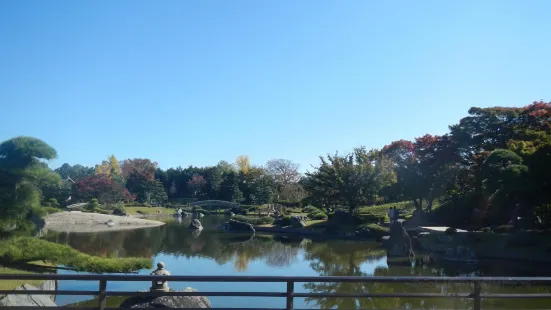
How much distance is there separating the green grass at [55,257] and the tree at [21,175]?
759 mm

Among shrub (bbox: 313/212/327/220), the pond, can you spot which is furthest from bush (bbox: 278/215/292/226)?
shrub (bbox: 313/212/327/220)

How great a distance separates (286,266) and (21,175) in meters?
9.39

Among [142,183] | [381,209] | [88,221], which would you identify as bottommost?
[88,221]

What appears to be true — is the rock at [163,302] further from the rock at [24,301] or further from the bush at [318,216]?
the bush at [318,216]

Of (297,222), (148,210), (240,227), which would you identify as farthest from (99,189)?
(297,222)

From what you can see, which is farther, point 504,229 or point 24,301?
point 504,229

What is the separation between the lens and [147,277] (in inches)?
148

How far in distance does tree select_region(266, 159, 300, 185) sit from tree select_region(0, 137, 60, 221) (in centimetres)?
4564

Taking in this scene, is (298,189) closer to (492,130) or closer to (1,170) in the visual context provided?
(492,130)

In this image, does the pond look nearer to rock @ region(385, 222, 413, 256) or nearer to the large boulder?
rock @ region(385, 222, 413, 256)

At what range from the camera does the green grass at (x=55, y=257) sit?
37.6 ft

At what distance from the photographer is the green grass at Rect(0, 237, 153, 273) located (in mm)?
11445

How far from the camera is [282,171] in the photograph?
200 ft

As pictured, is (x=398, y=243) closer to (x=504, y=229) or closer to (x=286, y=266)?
(x=504, y=229)
